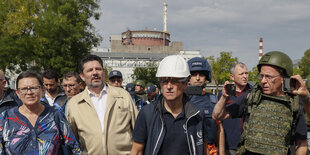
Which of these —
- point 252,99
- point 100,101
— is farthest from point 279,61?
point 100,101

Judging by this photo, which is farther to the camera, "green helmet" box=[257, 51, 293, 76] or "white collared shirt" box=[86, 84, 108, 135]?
"white collared shirt" box=[86, 84, 108, 135]

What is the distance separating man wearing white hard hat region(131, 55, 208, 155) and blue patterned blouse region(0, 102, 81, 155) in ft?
3.44

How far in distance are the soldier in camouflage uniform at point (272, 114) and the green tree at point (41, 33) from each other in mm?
21595

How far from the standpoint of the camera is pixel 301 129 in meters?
3.23

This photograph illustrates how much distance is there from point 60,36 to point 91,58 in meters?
21.0

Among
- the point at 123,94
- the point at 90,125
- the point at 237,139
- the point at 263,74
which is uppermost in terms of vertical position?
the point at 263,74

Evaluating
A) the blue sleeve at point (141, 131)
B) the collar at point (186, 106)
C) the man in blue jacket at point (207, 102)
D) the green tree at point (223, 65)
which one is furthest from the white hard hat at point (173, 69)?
the green tree at point (223, 65)

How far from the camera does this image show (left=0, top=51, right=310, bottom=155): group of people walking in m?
2.96

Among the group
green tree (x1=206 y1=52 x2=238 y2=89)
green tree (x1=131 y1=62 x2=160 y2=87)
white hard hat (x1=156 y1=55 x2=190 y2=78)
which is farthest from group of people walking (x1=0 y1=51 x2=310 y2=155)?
green tree (x1=131 y1=62 x2=160 y2=87)

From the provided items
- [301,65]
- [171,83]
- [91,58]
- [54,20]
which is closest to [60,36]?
[54,20]

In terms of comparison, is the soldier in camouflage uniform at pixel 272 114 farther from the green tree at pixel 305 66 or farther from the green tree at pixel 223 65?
the green tree at pixel 305 66

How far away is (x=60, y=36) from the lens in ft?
77.9

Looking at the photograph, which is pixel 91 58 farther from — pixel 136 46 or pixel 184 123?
pixel 136 46

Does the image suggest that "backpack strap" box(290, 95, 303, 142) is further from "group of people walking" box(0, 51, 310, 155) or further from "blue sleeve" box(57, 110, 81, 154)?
"blue sleeve" box(57, 110, 81, 154)
